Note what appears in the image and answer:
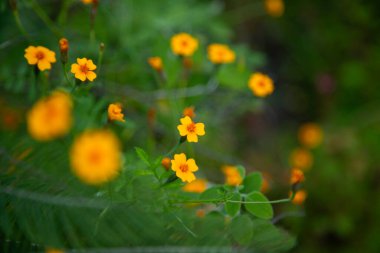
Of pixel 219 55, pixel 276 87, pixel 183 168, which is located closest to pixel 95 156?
pixel 183 168

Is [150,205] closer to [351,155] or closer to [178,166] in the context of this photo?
[178,166]

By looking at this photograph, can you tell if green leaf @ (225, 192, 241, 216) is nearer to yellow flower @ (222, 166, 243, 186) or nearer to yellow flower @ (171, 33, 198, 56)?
yellow flower @ (222, 166, 243, 186)

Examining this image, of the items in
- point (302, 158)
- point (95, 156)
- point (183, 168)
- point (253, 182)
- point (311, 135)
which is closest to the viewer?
point (95, 156)

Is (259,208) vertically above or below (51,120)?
below

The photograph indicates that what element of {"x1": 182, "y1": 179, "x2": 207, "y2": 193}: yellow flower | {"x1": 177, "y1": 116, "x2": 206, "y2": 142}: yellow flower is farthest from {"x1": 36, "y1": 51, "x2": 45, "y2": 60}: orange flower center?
{"x1": 182, "y1": 179, "x2": 207, "y2": 193}: yellow flower

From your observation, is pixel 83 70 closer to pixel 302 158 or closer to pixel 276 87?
pixel 302 158

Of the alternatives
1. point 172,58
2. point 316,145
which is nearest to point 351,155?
point 316,145
